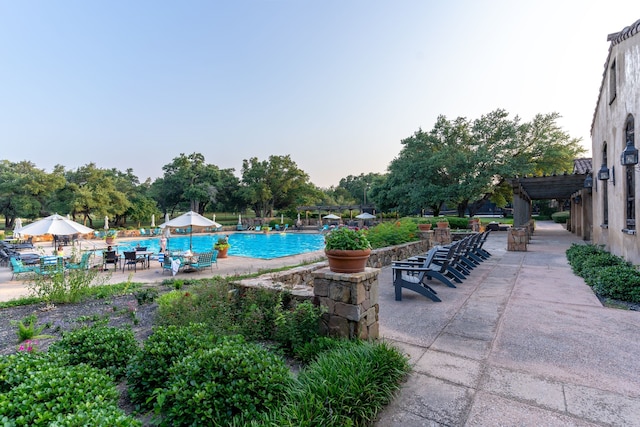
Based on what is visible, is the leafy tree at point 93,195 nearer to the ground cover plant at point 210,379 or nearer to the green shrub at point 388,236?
the green shrub at point 388,236

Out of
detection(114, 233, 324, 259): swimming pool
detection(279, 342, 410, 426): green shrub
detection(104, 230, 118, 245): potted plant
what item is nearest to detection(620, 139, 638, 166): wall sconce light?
detection(279, 342, 410, 426): green shrub

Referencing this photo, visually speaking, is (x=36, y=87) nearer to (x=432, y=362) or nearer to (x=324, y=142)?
(x=324, y=142)

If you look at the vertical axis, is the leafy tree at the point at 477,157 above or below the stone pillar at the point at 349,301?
above

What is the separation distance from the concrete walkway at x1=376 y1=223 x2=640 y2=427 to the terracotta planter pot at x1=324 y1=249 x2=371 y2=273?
1001mm

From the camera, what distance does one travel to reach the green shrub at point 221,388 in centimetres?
180

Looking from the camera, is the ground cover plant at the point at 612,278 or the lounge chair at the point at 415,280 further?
the lounge chair at the point at 415,280

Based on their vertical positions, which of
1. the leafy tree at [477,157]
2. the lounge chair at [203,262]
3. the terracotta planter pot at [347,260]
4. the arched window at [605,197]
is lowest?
the lounge chair at [203,262]

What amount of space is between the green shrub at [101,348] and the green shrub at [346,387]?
5.69 feet

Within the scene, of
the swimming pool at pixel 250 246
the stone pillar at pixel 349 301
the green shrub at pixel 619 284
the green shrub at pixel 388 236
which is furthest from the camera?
the swimming pool at pixel 250 246

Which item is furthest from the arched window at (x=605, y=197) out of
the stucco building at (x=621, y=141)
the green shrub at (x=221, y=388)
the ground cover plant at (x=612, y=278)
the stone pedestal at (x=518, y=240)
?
the green shrub at (x=221, y=388)

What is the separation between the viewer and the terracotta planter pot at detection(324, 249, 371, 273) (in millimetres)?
2922

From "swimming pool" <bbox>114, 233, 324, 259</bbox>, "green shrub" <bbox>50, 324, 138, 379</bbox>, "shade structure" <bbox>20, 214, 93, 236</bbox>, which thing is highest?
"shade structure" <bbox>20, 214, 93, 236</bbox>

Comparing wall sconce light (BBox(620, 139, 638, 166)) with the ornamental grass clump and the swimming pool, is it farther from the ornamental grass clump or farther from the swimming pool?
the swimming pool

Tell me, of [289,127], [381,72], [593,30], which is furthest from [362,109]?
[593,30]
